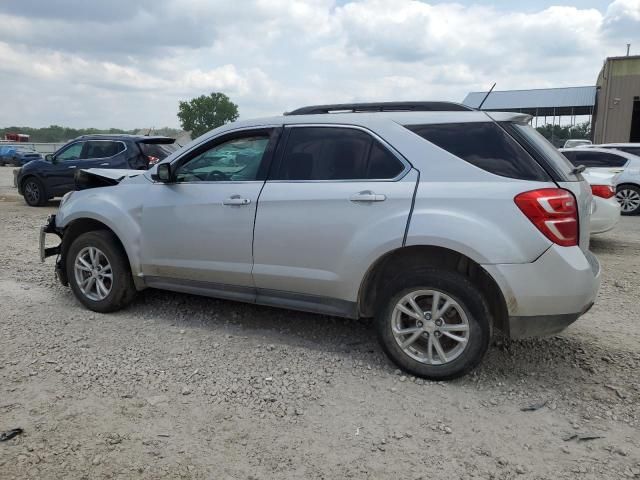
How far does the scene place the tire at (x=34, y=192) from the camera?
13209 mm

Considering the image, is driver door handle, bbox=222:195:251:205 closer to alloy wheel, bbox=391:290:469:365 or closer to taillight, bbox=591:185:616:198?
alloy wheel, bbox=391:290:469:365

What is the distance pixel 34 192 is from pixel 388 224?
12.2 meters

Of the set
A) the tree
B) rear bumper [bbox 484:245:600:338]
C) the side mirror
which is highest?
the tree

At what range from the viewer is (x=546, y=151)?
3.56m

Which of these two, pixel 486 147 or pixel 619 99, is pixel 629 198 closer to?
pixel 486 147

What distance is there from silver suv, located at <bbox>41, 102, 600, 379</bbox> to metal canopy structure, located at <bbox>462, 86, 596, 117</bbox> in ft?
98.6

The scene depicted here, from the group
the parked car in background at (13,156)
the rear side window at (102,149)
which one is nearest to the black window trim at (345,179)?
the rear side window at (102,149)

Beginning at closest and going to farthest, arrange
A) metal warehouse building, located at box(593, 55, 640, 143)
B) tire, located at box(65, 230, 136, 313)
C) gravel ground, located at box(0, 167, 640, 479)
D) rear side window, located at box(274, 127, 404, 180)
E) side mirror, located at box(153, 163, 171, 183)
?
gravel ground, located at box(0, 167, 640, 479) → rear side window, located at box(274, 127, 404, 180) → side mirror, located at box(153, 163, 171, 183) → tire, located at box(65, 230, 136, 313) → metal warehouse building, located at box(593, 55, 640, 143)

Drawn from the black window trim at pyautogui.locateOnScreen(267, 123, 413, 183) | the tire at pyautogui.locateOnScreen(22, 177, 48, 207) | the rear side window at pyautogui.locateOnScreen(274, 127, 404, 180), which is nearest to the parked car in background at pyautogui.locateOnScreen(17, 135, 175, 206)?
the tire at pyautogui.locateOnScreen(22, 177, 48, 207)

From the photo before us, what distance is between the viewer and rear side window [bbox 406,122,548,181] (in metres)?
3.41

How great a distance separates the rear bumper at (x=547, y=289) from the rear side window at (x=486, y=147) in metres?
0.53

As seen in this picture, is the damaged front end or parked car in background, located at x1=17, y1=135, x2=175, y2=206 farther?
parked car in background, located at x1=17, y1=135, x2=175, y2=206

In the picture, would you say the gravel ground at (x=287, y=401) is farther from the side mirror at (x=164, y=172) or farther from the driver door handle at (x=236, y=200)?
the side mirror at (x=164, y=172)

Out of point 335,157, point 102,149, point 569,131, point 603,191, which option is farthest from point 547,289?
point 569,131
